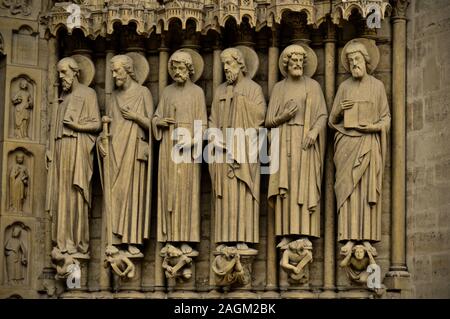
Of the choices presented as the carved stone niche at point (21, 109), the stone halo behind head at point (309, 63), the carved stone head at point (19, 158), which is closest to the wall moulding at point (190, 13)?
the stone halo behind head at point (309, 63)

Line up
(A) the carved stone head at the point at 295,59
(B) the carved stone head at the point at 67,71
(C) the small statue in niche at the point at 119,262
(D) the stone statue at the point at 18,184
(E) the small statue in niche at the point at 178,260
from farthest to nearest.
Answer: (D) the stone statue at the point at 18,184
(B) the carved stone head at the point at 67,71
(C) the small statue in niche at the point at 119,262
(E) the small statue in niche at the point at 178,260
(A) the carved stone head at the point at 295,59

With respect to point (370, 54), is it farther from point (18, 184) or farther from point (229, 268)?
point (18, 184)

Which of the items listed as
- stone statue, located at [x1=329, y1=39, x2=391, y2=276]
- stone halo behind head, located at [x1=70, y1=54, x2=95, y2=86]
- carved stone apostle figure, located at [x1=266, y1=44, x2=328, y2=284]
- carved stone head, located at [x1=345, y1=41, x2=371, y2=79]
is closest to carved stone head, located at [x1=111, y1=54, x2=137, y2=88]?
stone halo behind head, located at [x1=70, y1=54, x2=95, y2=86]

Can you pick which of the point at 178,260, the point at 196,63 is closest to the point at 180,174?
the point at 178,260

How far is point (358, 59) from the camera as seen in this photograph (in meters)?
15.0

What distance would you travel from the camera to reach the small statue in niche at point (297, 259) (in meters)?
14.9

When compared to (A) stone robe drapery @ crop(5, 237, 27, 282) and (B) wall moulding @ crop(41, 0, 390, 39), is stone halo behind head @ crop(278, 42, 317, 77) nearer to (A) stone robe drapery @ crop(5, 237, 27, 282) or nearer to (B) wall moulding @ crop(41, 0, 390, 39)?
(B) wall moulding @ crop(41, 0, 390, 39)

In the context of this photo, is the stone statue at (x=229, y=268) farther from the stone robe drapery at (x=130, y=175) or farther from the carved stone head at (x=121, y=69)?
the carved stone head at (x=121, y=69)

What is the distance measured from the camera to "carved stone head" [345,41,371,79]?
15.0 metres

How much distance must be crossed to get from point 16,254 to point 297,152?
3.08 meters

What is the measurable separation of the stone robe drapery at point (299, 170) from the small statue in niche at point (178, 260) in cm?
90
